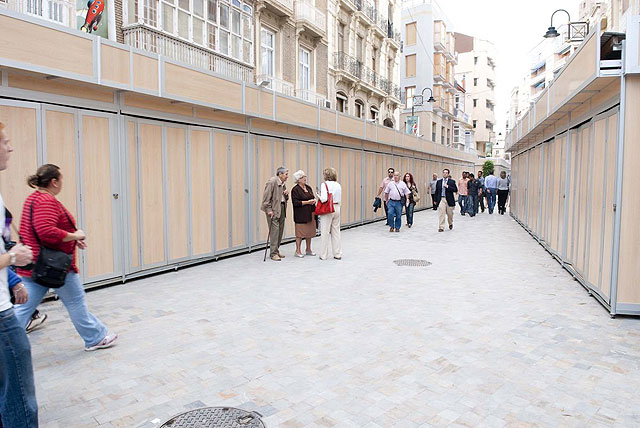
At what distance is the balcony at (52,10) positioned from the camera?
10320mm

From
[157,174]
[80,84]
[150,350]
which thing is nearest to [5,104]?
[80,84]

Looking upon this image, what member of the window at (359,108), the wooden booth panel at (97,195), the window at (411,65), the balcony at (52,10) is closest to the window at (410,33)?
the window at (411,65)

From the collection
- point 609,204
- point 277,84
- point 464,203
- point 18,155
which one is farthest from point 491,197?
point 18,155

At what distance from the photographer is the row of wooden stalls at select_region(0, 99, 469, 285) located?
6.63 meters

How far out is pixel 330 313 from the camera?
616 centimetres

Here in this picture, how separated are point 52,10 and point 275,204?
22.4 ft

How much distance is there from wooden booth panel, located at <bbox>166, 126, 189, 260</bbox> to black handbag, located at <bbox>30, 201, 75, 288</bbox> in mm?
4518

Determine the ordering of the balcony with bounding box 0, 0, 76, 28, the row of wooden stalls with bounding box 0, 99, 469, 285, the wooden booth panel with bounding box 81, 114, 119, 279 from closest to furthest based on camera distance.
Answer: the row of wooden stalls with bounding box 0, 99, 469, 285, the wooden booth panel with bounding box 81, 114, 119, 279, the balcony with bounding box 0, 0, 76, 28

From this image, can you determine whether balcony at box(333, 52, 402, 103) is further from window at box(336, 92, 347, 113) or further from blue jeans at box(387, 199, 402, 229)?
blue jeans at box(387, 199, 402, 229)

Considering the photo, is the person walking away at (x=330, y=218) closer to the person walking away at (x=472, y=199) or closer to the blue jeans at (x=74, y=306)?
the blue jeans at (x=74, y=306)

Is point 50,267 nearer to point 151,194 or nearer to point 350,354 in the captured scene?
point 350,354

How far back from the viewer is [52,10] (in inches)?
428

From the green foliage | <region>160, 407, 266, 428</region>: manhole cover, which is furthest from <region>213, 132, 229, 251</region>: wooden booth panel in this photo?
the green foliage

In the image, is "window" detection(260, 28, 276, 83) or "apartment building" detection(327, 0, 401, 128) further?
"apartment building" detection(327, 0, 401, 128)
